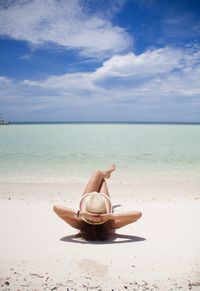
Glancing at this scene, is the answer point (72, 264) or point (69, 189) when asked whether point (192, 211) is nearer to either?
point (72, 264)

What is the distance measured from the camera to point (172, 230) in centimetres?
531

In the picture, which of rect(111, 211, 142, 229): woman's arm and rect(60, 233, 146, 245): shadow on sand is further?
rect(60, 233, 146, 245): shadow on sand

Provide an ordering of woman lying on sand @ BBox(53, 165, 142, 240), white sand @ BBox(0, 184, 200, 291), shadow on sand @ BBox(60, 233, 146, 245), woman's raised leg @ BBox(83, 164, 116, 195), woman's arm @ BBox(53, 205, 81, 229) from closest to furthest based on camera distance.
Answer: white sand @ BBox(0, 184, 200, 291), woman lying on sand @ BBox(53, 165, 142, 240), woman's arm @ BBox(53, 205, 81, 229), shadow on sand @ BBox(60, 233, 146, 245), woman's raised leg @ BBox(83, 164, 116, 195)

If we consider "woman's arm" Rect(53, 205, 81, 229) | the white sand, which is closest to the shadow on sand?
the white sand

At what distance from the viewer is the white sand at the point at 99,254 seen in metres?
3.36

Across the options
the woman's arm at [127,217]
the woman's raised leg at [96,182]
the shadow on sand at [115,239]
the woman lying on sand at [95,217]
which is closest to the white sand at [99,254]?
the shadow on sand at [115,239]

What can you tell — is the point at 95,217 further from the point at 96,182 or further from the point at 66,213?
the point at 96,182

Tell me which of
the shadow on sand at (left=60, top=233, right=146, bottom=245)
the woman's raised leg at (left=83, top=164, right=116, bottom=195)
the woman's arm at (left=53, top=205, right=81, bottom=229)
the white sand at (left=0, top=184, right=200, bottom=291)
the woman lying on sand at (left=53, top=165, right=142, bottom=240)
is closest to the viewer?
the white sand at (left=0, top=184, right=200, bottom=291)

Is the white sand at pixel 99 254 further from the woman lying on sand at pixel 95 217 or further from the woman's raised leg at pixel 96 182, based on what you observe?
the woman's raised leg at pixel 96 182

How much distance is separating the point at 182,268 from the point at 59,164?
12802mm

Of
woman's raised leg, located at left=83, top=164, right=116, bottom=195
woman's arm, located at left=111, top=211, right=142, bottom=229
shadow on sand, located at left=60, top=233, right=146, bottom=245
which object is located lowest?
shadow on sand, located at left=60, top=233, right=146, bottom=245

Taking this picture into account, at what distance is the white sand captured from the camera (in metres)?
3.36

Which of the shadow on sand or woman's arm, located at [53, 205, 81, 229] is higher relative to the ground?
woman's arm, located at [53, 205, 81, 229]

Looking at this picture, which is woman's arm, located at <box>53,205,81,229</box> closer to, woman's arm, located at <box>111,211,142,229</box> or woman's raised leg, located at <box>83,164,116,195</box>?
woman's arm, located at <box>111,211,142,229</box>
